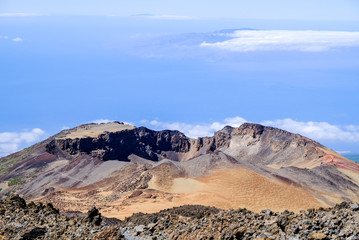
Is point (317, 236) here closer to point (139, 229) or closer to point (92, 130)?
point (139, 229)

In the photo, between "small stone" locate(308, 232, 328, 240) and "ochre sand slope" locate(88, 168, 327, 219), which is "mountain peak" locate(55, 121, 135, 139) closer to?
"ochre sand slope" locate(88, 168, 327, 219)

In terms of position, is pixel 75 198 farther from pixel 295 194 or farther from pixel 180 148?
pixel 180 148

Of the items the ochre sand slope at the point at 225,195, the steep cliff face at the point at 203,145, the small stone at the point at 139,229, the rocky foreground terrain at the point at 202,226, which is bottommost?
the steep cliff face at the point at 203,145

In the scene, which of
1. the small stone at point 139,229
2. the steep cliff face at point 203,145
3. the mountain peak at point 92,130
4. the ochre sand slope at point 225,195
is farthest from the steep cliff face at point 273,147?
the small stone at point 139,229

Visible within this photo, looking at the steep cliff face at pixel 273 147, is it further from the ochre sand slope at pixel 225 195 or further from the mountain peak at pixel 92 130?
the ochre sand slope at pixel 225 195

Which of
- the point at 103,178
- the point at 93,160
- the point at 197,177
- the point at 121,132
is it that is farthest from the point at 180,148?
the point at 197,177

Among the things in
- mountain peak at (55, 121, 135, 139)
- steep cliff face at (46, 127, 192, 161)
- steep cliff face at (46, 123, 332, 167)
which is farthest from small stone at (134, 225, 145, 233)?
mountain peak at (55, 121, 135, 139)
